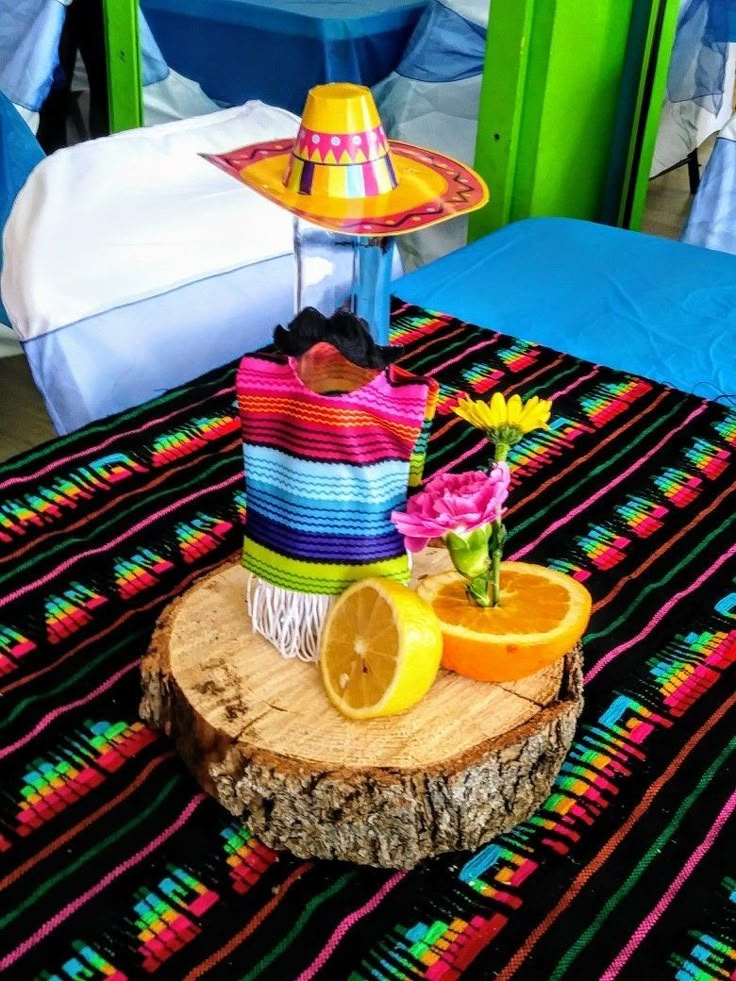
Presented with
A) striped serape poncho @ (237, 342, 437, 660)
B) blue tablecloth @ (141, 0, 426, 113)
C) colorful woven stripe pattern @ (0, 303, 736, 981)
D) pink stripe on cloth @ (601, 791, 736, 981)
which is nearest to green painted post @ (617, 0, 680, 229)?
blue tablecloth @ (141, 0, 426, 113)

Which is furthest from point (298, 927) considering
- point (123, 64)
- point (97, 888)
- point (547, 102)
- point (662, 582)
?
point (123, 64)

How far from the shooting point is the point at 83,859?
2.47 ft

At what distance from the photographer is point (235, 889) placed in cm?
74

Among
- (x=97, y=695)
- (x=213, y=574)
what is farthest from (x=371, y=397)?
(x=97, y=695)

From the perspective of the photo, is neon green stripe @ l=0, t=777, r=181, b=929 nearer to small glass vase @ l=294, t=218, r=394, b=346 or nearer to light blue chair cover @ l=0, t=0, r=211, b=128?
small glass vase @ l=294, t=218, r=394, b=346

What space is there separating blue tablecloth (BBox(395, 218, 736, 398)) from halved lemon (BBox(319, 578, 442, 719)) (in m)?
0.80

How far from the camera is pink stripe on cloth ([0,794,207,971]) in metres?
0.69

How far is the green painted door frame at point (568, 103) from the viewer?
5.99 feet

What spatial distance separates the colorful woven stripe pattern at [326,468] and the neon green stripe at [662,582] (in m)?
0.26

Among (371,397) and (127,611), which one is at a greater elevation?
(371,397)

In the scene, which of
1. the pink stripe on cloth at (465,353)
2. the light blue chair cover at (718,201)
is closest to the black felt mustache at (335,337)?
the pink stripe on cloth at (465,353)

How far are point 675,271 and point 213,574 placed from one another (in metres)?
1.10

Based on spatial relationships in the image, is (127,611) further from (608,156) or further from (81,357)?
(608,156)

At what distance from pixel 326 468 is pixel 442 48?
175 cm
